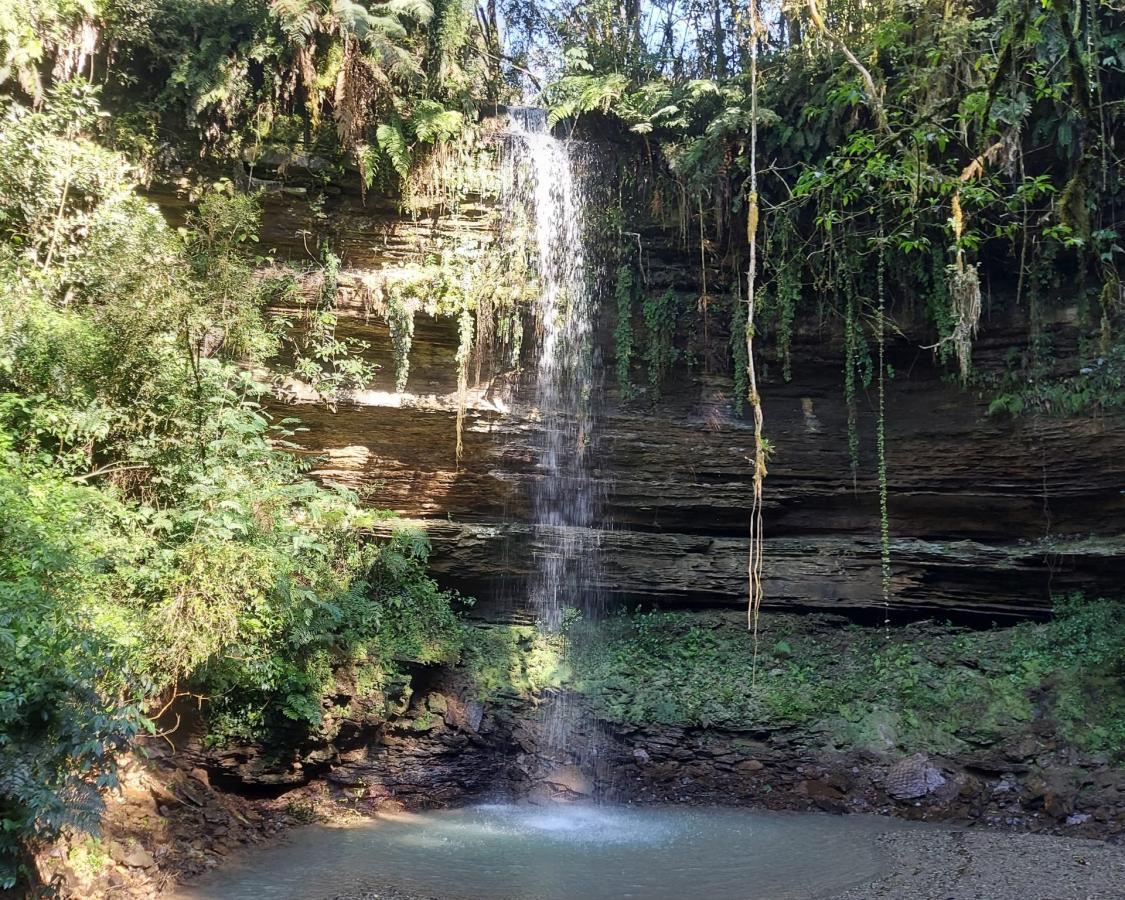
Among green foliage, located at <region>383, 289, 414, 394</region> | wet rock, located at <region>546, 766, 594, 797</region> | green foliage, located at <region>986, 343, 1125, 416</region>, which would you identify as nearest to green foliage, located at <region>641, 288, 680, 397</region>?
green foliage, located at <region>383, 289, 414, 394</region>

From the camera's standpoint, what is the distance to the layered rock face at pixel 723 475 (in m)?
10.0

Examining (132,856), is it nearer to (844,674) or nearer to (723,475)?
(844,674)

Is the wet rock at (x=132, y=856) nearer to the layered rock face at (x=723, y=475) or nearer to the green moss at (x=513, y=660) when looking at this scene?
the green moss at (x=513, y=660)

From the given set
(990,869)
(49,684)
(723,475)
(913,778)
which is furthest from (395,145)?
(990,869)

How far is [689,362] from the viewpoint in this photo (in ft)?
36.1

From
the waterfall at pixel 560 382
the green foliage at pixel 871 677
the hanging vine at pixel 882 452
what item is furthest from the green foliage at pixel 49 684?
the hanging vine at pixel 882 452

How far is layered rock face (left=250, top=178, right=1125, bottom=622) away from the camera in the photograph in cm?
1001

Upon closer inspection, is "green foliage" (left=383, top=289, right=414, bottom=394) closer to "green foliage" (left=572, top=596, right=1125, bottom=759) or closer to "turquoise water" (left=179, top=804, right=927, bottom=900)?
"green foliage" (left=572, top=596, right=1125, bottom=759)

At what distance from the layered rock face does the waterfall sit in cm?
19

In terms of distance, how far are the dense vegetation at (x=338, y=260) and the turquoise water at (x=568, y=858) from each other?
1.53m

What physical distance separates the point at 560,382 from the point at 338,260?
11.2ft

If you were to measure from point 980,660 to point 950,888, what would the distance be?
482 centimetres

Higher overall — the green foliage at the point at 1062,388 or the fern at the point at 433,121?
the fern at the point at 433,121

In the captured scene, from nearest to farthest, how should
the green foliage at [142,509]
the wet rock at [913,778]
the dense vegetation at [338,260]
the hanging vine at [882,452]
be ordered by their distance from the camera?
1. the green foliage at [142,509]
2. the dense vegetation at [338,260]
3. the wet rock at [913,778]
4. the hanging vine at [882,452]
